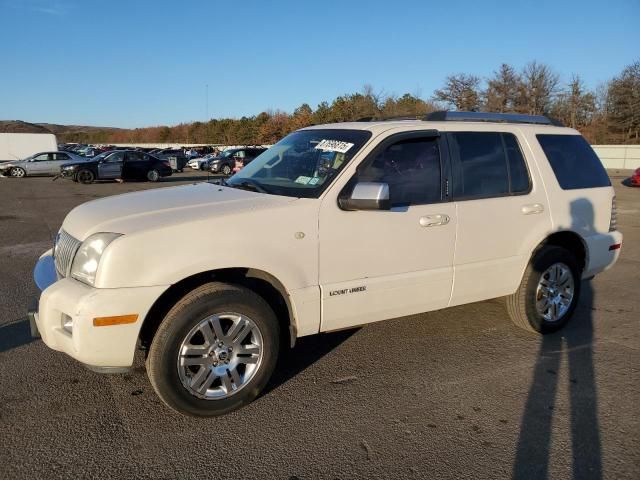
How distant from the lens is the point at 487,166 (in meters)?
4.32

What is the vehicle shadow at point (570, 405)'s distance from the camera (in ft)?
9.19

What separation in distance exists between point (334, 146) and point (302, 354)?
1707mm

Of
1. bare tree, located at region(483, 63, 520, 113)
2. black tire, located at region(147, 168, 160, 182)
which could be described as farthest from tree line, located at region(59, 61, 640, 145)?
black tire, located at region(147, 168, 160, 182)

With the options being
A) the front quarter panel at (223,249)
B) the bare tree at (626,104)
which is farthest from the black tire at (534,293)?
the bare tree at (626,104)

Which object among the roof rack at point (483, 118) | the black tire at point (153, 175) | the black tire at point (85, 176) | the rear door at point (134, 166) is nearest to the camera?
the roof rack at point (483, 118)

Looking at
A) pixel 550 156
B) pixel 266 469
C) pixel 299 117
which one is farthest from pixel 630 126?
pixel 266 469

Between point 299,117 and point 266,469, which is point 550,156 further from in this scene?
point 299,117

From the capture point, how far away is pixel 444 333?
4762mm

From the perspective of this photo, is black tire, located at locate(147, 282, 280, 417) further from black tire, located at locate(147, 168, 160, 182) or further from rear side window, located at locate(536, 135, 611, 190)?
black tire, located at locate(147, 168, 160, 182)

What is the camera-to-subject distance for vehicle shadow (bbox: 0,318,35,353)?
429 cm

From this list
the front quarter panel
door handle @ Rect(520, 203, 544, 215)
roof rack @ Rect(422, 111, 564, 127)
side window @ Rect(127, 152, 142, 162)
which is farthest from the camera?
side window @ Rect(127, 152, 142, 162)

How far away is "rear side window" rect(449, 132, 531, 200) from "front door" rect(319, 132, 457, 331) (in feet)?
0.59

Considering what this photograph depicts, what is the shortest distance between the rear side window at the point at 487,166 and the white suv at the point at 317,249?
0.01 meters

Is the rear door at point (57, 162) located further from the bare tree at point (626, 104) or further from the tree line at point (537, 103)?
the bare tree at point (626, 104)
